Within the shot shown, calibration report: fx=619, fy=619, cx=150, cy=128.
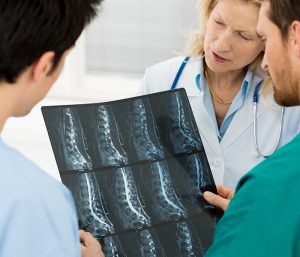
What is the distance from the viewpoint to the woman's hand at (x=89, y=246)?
40.8 inches

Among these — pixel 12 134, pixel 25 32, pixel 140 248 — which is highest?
pixel 25 32

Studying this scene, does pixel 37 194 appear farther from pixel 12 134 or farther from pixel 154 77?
pixel 12 134

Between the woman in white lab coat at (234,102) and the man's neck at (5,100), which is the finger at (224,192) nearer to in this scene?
the woman in white lab coat at (234,102)

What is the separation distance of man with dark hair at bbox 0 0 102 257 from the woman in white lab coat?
0.58m

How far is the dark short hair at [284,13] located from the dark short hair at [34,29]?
0.95ft

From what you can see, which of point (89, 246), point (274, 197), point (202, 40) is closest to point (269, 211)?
point (274, 197)

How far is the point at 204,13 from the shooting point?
4.56ft

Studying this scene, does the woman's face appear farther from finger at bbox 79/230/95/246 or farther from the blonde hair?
finger at bbox 79/230/95/246

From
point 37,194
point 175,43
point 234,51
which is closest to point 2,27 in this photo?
point 37,194

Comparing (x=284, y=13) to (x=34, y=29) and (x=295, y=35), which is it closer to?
(x=295, y=35)

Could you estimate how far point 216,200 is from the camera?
3.79 feet

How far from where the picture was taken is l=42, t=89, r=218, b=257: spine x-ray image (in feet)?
3.61

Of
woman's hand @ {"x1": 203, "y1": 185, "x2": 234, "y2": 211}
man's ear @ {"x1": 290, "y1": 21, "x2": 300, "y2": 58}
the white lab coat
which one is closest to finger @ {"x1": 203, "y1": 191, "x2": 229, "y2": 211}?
woman's hand @ {"x1": 203, "y1": 185, "x2": 234, "y2": 211}

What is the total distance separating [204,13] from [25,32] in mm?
743
